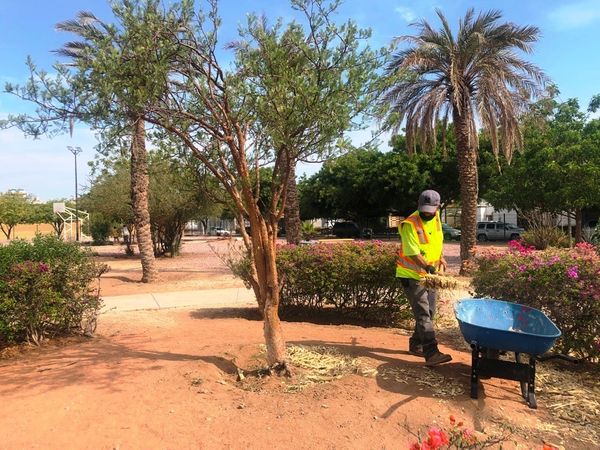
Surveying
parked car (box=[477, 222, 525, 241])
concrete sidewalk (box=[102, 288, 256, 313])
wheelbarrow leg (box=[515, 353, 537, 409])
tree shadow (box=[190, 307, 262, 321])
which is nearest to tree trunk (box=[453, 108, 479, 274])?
concrete sidewalk (box=[102, 288, 256, 313])

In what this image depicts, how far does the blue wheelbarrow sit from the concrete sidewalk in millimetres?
5396

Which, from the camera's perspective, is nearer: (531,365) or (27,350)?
(531,365)

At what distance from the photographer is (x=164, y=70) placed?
13.1ft

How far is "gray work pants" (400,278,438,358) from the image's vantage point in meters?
4.68

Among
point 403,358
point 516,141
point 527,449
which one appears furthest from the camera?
point 516,141

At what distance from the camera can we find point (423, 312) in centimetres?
483

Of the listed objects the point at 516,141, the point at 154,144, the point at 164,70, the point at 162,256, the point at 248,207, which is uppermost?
the point at 516,141

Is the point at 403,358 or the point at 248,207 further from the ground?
the point at 248,207

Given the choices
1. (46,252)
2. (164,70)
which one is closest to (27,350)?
(46,252)

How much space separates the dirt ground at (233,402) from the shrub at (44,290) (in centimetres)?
30

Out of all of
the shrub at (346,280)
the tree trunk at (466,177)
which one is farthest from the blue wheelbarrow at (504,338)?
the tree trunk at (466,177)

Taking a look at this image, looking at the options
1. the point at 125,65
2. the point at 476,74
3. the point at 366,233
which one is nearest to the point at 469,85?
the point at 476,74

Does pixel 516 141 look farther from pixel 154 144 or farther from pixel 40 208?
pixel 40 208

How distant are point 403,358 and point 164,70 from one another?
3.47 m
